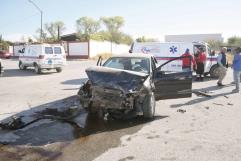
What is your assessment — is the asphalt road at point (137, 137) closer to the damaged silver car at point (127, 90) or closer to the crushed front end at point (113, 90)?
the damaged silver car at point (127, 90)

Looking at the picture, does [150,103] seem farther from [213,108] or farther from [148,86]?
[213,108]

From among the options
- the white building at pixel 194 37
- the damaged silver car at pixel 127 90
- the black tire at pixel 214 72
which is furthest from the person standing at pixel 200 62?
the white building at pixel 194 37

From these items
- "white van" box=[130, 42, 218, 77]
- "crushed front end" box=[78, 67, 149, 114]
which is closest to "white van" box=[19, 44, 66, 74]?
"white van" box=[130, 42, 218, 77]

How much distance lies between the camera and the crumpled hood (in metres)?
8.00

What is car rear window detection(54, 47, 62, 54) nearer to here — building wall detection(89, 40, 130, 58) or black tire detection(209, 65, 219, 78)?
black tire detection(209, 65, 219, 78)

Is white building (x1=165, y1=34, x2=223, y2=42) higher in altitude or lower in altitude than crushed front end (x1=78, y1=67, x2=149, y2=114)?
higher

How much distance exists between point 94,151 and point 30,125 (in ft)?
8.19

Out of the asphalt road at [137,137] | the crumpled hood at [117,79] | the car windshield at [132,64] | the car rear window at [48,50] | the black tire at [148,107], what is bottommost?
the asphalt road at [137,137]

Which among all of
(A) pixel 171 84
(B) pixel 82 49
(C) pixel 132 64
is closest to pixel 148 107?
(A) pixel 171 84

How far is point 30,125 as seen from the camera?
315 inches

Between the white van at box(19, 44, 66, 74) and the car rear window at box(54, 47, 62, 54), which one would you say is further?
the car rear window at box(54, 47, 62, 54)

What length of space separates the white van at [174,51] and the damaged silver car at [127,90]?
31.9 feet

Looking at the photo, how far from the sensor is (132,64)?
32.1 ft

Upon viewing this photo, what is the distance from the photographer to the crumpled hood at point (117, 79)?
7996mm
